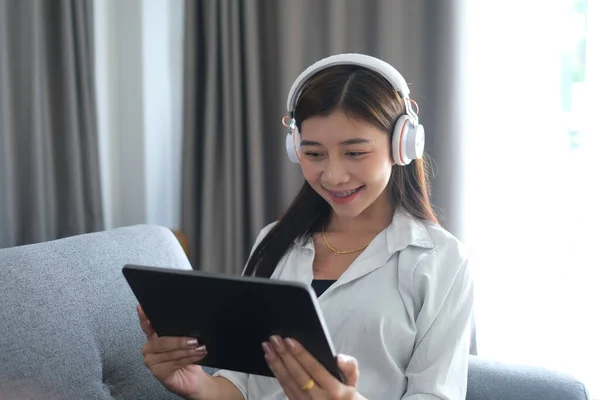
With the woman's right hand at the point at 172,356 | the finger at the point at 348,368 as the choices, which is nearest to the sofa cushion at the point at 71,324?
the woman's right hand at the point at 172,356

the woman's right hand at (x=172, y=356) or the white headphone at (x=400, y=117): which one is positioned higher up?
the white headphone at (x=400, y=117)

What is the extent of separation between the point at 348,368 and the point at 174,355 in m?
0.32

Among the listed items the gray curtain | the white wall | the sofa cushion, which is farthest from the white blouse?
the white wall

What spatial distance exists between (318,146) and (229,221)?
3.98ft

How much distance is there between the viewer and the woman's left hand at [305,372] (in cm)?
105

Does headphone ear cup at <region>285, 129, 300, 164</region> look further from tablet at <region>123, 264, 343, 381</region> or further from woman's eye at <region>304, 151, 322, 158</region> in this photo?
tablet at <region>123, 264, 343, 381</region>

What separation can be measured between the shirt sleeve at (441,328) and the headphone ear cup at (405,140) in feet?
0.69

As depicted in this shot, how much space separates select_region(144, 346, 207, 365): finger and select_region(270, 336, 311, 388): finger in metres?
0.17

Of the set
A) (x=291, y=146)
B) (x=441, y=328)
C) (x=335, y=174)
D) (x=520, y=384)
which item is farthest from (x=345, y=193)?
(x=520, y=384)

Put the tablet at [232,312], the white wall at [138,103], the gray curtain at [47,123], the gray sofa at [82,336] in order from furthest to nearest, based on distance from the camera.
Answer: the white wall at [138,103] < the gray curtain at [47,123] < the gray sofa at [82,336] < the tablet at [232,312]

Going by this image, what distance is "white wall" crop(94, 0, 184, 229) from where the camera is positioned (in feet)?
8.08

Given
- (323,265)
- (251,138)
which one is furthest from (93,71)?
(323,265)

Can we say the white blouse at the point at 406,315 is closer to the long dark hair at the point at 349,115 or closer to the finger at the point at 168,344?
the long dark hair at the point at 349,115

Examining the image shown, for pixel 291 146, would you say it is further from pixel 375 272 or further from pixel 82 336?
pixel 82 336
